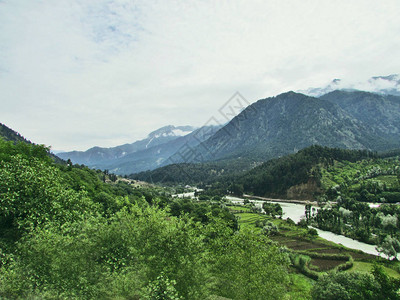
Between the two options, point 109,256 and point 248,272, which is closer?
point 109,256

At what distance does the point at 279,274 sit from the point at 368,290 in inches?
510

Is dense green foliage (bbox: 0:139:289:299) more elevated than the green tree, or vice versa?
dense green foliage (bbox: 0:139:289:299)

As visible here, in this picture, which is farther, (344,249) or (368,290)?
(344,249)

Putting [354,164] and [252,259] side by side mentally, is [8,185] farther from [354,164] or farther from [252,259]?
[354,164]

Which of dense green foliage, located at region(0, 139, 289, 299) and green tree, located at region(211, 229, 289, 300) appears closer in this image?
dense green foliage, located at region(0, 139, 289, 299)

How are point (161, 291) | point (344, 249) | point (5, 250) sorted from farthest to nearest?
1. point (344, 249)
2. point (5, 250)
3. point (161, 291)

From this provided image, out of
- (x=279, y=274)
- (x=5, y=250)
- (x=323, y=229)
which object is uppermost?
(x=5, y=250)

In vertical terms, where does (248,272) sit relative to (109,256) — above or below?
below

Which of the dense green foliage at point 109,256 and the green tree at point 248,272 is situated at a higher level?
the dense green foliage at point 109,256

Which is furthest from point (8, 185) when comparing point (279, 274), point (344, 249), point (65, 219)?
point (344, 249)

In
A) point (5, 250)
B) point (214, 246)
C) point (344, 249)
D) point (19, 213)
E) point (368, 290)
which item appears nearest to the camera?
point (5, 250)

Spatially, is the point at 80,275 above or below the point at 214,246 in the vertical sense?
above

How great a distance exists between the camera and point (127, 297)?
20422 mm

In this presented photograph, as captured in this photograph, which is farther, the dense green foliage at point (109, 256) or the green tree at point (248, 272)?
the green tree at point (248, 272)
